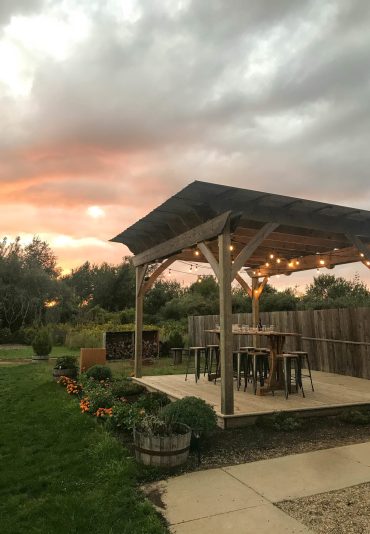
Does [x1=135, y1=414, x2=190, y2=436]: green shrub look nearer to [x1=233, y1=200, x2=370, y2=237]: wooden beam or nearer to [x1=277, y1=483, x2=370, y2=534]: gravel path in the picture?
[x1=277, y1=483, x2=370, y2=534]: gravel path

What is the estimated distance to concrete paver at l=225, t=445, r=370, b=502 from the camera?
10.0 feet

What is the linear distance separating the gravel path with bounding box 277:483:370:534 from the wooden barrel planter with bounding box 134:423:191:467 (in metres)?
1.07

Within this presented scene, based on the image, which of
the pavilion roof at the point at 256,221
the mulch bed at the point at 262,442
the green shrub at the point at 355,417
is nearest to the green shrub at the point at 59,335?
the pavilion roof at the point at 256,221

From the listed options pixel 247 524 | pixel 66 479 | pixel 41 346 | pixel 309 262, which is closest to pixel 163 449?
pixel 66 479

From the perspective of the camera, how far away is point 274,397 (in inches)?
241

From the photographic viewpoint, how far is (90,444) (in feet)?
13.8

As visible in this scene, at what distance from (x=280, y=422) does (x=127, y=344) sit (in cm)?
946

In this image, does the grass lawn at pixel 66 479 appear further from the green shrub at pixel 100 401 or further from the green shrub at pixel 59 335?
the green shrub at pixel 59 335

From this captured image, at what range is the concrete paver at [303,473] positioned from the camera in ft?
10.0

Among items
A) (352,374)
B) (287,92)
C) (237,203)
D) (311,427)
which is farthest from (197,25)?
(352,374)

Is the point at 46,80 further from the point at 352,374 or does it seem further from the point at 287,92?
the point at 352,374

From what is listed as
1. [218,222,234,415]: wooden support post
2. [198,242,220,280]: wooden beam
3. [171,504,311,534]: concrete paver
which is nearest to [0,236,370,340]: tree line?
[198,242,220,280]: wooden beam

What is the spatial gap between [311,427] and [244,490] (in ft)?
7.32

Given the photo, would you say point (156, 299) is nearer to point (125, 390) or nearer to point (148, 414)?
point (125, 390)
